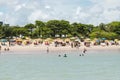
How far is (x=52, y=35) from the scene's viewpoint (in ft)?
260

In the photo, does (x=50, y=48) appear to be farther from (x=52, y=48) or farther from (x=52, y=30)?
(x=52, y=30)

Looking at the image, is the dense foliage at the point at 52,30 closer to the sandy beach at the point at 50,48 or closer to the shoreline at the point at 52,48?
the sandy beach at the point at 50,48

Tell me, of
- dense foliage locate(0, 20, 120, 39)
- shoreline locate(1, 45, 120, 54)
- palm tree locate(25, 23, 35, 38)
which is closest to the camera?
shoreline locate(1, 45, 120, 54)

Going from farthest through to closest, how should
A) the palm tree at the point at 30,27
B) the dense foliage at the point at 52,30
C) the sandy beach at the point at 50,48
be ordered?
the palm tree at the point at 30,27 → the dense foliage at the point at 52,30 → the sandy beach at the point at 50,48

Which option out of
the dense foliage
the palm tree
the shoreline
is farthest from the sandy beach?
the palm tree

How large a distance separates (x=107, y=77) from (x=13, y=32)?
5794cm

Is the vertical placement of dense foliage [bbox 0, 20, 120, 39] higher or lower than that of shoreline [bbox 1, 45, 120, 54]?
higher

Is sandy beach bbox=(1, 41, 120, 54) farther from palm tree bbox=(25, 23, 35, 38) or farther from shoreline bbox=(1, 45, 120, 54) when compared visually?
palm tree bbox=(25, 23, 35, 38)

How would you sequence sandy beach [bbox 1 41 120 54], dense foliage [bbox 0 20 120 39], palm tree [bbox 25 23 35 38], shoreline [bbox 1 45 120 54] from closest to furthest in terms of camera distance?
shoreline [bbox 1 45 120 54] → sandy beach [bbox 1 41 120 54] → dense foliage [bbox 0 20 120 39] → palm tree [bbox 25 23 35 38]

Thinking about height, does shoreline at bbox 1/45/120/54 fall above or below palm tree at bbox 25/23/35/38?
below

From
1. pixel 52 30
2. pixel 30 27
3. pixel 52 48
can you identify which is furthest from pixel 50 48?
pixel 30 27

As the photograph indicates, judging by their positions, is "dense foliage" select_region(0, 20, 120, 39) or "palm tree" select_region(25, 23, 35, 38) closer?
"dense foliage" select_region(0, 20, 120, 39)

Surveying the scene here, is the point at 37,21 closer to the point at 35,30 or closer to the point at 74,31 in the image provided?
the point at 35,30

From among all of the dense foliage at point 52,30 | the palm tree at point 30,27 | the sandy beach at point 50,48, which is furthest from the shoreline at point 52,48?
the palm tree at point 30,27
